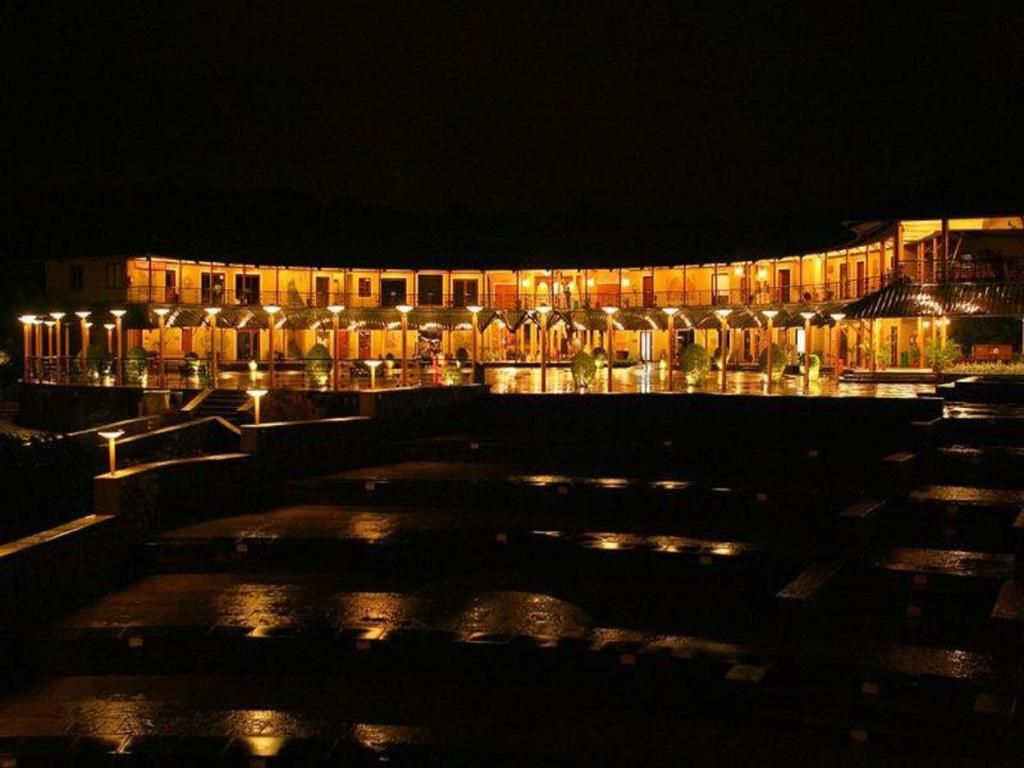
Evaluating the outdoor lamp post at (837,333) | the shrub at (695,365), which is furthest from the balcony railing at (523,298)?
the shrub at (695,365)

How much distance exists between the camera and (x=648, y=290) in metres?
53.4

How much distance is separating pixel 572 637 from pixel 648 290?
151 feet

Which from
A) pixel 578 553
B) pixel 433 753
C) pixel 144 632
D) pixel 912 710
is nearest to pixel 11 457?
pixel 144 632

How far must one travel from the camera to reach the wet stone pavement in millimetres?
7047

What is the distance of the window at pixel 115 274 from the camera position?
1826 inches

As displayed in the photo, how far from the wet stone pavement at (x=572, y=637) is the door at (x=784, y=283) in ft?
115

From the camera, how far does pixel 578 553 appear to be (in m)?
10.3

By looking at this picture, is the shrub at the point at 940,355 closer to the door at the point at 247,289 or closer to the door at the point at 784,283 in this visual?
the door at the point at 784,283

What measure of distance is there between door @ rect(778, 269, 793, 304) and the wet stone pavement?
35037mm

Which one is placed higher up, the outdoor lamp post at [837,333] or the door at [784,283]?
the door at [784,283]

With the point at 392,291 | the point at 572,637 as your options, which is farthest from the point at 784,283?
the point at 572,637

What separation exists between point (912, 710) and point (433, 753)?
3006 millimetres

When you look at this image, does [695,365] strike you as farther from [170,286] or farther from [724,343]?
[170,286]

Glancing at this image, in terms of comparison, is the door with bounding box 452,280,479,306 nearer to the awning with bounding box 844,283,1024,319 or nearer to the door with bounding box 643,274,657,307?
the door with bounding box 643,274,657,307
